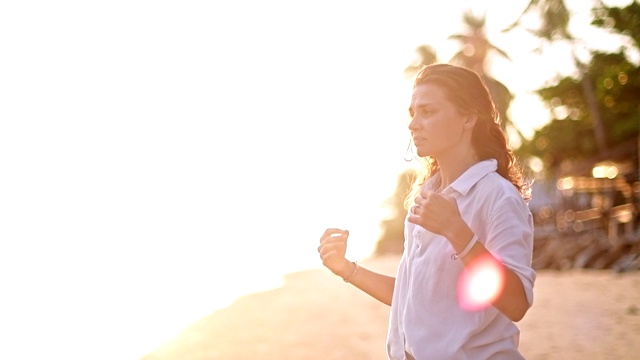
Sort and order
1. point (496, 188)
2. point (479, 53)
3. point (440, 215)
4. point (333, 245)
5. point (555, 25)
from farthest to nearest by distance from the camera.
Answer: point (479, 53), point (555, 25), point (333, 245), point (496, 188), point (440, 215)

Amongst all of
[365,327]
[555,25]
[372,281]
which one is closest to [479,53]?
[555,25]

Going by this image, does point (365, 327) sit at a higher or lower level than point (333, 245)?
lower

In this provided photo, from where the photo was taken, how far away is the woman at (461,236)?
8.26 ft

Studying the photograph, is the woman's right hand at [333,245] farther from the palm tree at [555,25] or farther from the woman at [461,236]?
the palm tree at [555,25]

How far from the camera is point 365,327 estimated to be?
1636cm

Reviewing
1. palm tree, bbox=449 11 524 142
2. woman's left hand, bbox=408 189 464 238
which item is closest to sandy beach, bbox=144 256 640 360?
woman's left hand, bbox=408 189 464 238

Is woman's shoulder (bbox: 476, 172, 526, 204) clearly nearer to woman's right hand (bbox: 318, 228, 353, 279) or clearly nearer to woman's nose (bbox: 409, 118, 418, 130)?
woman's nose (bbox: 409, 118, 418, 130)

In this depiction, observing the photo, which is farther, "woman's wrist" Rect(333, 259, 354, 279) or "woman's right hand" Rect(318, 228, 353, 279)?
"woman's wrist" Rect(333, 259, 354, 279)

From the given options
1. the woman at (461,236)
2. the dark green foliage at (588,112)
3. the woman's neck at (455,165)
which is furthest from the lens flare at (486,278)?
the dark green foliage at (588,112)

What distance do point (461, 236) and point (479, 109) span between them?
23.6 inches

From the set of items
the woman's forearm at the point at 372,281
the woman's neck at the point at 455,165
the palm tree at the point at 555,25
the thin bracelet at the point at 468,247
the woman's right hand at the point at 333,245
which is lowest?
the woman's forearm at the point at 372,281

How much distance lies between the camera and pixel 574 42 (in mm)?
39094

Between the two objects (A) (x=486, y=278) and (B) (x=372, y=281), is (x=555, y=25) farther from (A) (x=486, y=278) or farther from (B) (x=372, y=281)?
(A) (x=486, y=278)

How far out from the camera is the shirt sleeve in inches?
101
